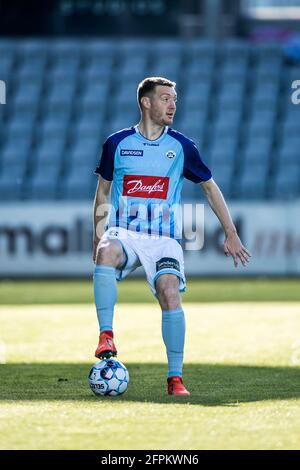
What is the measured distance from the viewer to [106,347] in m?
8.10

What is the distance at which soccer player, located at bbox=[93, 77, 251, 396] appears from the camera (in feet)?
27.5

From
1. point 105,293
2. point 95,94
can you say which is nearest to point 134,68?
point 95,94

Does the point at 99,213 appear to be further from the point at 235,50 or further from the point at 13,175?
the point at 235,50

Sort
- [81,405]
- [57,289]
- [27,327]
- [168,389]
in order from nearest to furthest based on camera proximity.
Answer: [81,405]
[168,389]
[27,327]
[57,289]

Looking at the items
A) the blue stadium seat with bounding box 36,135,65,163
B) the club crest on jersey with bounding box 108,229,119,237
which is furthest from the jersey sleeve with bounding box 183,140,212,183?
the blue stadium seat with bounding box 36,135,65,163

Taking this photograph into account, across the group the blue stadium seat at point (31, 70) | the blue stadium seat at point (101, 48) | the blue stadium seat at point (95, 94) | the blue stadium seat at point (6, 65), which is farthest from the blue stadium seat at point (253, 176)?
the blue stadium seat at point (6, 65)

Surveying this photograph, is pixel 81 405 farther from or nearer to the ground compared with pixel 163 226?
nearer to the ground

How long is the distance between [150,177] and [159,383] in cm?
143

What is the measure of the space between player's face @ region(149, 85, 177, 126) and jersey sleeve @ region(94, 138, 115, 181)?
353 millimetres

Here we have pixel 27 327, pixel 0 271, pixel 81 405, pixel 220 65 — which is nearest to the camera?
pixel 81 405

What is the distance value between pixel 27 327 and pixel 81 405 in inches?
262

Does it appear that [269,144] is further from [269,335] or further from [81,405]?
[81,405]

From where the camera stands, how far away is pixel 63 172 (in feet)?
99.7
